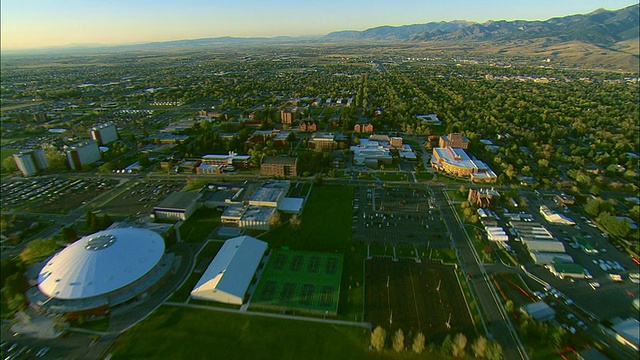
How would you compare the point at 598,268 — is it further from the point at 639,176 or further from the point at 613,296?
the point at 639,176

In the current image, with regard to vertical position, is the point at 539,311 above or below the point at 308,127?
below

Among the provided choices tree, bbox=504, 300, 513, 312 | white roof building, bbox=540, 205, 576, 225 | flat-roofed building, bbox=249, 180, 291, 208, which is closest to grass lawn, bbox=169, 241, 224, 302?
flat-roofed building, bbox=249, 180, 291, 208

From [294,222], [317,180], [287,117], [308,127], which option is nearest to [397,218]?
[294,222]

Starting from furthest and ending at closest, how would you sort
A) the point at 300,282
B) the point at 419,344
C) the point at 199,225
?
the point at 199,225
the point at 300,282
the point at 419,344

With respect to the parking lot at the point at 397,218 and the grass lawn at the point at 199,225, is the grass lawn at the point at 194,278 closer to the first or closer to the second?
the grass lawn at the point at 199,225

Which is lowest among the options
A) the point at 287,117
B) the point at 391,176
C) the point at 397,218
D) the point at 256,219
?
Answer: the point at 391,176

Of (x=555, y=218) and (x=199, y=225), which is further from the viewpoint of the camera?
(x=555, y=218)

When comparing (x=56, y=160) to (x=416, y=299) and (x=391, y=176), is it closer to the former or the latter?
(x=391, y=176)
